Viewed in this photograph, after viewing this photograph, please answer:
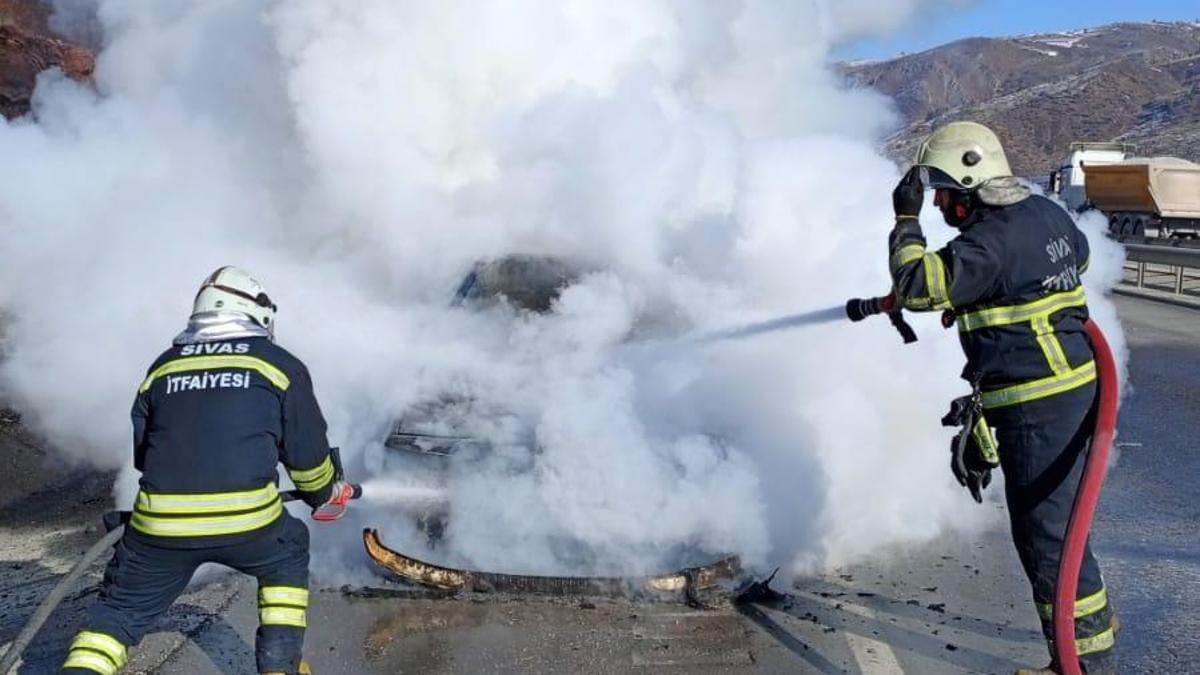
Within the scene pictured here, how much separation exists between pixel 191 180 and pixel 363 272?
8.73ft

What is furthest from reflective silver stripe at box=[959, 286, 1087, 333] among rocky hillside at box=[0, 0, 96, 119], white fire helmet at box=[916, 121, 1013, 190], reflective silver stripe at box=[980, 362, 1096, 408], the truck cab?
the truck cab

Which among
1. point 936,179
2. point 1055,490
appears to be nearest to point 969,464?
point 1055,490

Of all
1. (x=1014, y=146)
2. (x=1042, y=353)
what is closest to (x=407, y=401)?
(x=1042, y=353)

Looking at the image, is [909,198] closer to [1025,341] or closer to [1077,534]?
[1025,341]

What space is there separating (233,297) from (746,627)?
226 centimetres

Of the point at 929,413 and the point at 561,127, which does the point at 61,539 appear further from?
the point at 929,413

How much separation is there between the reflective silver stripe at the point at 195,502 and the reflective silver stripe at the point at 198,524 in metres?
0.02

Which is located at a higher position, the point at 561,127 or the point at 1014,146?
the point at 1014,146

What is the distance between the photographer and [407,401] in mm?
5695

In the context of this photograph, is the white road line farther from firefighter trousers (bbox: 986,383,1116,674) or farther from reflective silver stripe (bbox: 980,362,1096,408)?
reflective silver stripe (bbox: 980,362,1096,408)

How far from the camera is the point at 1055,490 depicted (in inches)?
135

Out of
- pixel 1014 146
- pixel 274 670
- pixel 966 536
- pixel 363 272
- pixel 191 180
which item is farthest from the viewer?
pixel 1014 146

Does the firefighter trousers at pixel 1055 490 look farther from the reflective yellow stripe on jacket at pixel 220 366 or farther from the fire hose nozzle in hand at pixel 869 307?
the reflective yellow stripe on jacket at pixel 220 366

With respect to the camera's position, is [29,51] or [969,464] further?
[29,51]
